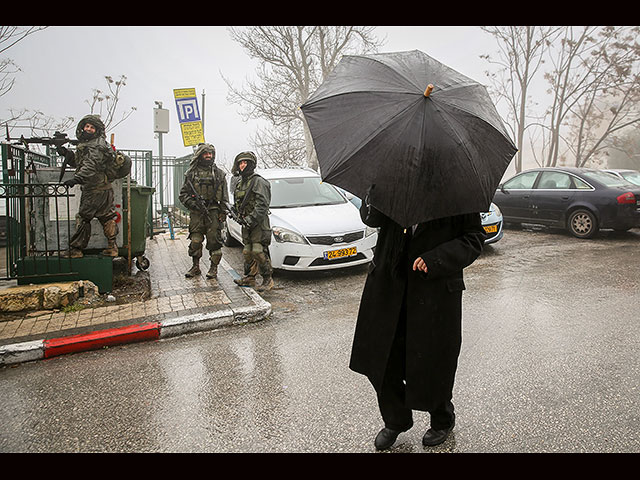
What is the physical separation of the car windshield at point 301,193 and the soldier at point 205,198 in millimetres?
1234

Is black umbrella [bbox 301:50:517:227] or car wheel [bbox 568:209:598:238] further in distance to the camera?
car wheel [bbox 568:209:598:238]

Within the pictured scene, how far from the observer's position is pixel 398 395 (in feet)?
8.34

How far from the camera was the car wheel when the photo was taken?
9.70 metres

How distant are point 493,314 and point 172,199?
10.0 metres

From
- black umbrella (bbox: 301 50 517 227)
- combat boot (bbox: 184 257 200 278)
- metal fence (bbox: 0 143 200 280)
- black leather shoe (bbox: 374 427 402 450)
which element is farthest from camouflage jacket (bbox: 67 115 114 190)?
black leather shoe (bbox: 374 427 402 450)

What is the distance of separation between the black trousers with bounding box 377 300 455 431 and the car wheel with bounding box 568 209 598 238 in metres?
8.90

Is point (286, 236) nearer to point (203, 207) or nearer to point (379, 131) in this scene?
point (203, 207)

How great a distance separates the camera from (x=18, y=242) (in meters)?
5.84

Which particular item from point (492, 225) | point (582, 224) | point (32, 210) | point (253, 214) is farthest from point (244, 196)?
point (582, 224)

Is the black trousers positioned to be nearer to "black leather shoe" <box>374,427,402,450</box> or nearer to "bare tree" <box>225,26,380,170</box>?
"black leather shoe" <box>374,427,402,450</box>

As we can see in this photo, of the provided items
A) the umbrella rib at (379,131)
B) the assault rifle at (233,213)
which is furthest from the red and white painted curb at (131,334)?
the umbrella rib at (379,131)

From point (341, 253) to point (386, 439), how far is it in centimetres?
439

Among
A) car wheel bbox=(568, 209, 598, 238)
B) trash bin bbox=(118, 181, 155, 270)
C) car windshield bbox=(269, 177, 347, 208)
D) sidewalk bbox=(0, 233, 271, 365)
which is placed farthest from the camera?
car wheel bbox=(568, 209, 598, 238)

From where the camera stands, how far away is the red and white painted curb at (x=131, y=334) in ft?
13.5
